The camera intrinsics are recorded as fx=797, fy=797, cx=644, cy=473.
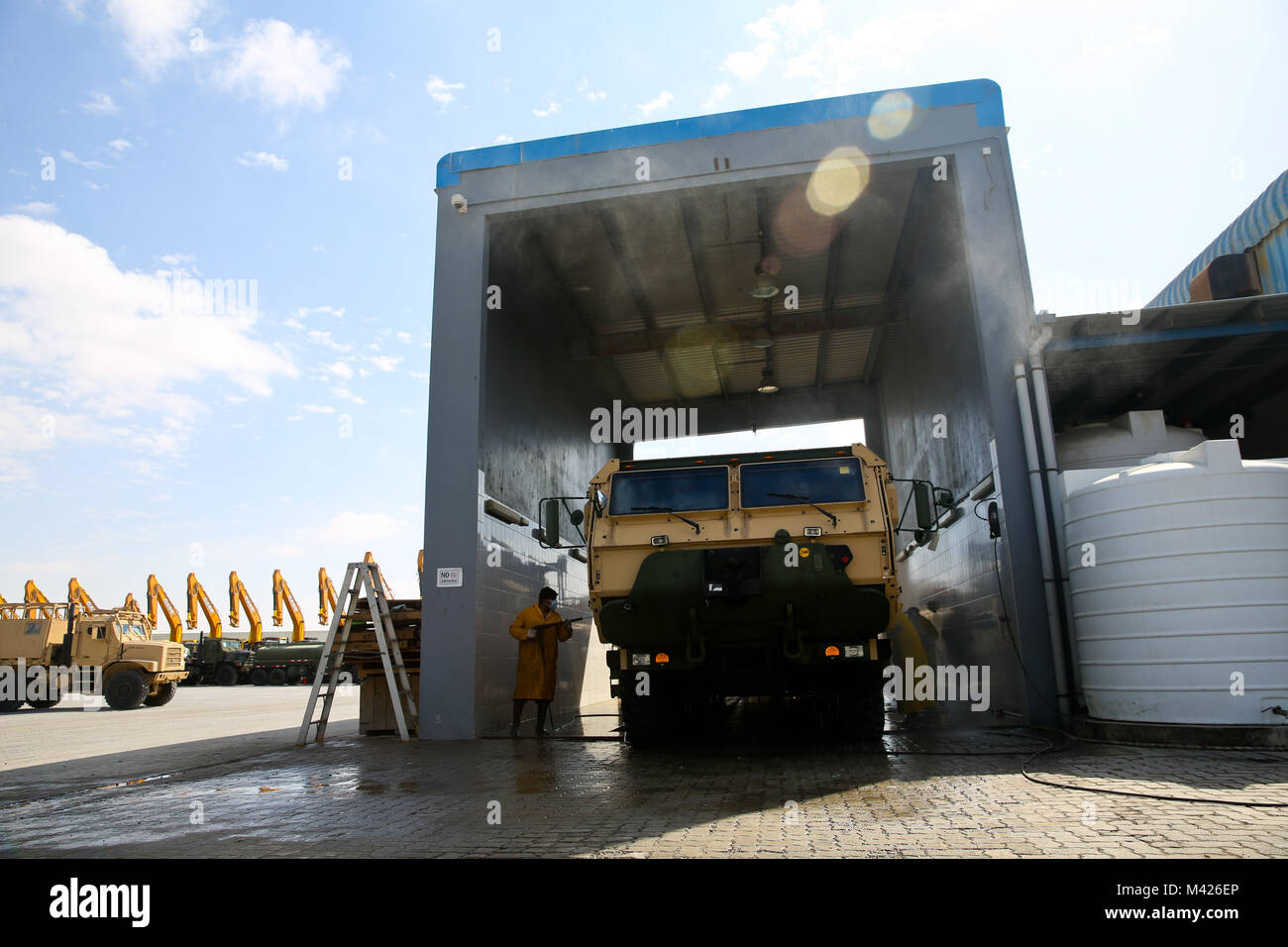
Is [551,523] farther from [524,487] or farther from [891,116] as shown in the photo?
[891,116]

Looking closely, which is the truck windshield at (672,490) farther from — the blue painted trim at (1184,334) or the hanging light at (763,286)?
the hanging light at (763,286)

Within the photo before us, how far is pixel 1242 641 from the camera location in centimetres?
623

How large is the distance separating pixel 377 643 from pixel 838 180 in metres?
7.69

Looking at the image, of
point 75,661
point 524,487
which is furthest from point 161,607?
point 524,487

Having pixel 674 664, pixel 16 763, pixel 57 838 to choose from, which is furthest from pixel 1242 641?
pixel 16 763

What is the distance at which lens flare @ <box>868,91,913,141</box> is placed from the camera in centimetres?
923

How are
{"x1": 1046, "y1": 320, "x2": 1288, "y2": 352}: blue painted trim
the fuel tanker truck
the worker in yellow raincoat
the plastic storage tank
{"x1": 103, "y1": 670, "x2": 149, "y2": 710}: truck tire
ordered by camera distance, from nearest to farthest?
1. the plastic storage tank
2. the fuel tanker truck
3. {"x1": 1046, "y1": 320, "x2": 1288, "y2": 352}: blue painted trim
4. the worker in yellow raincoat
5. {"x1": 103, "y1": 670, "x2": 149, "y2": 710}: truck tire

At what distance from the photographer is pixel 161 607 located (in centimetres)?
3175

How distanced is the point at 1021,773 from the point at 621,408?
1310 cm

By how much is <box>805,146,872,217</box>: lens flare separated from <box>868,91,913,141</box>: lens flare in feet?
1.14

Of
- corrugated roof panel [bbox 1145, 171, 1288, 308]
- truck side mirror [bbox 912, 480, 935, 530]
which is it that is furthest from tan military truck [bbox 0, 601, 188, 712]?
corrugated roof panel [bbox 1145, 171, 1288, 308]

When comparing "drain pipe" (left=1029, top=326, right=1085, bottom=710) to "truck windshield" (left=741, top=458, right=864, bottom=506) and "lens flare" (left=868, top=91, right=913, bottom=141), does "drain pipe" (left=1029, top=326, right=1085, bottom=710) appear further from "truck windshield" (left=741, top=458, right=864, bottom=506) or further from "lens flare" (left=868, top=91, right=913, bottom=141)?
"lens flare" (left=868, top=91, right=913, bottom=141)
